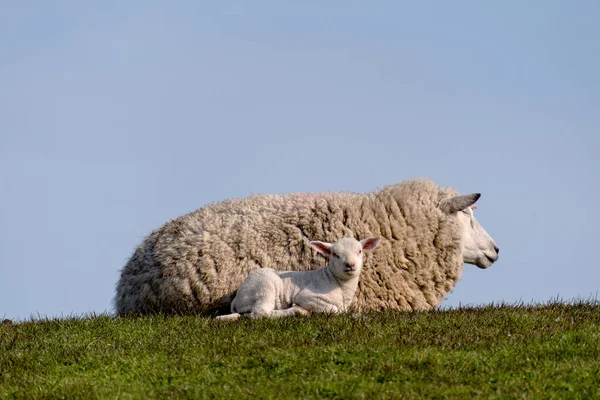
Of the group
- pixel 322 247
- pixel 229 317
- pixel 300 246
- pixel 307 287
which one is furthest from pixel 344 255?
pixel 229 317

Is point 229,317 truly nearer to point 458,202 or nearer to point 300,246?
point 300,246

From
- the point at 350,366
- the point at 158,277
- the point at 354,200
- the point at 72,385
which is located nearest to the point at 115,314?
the point at 158,277

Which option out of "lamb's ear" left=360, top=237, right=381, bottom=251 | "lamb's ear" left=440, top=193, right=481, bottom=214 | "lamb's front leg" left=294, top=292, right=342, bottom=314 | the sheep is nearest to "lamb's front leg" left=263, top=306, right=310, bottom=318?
the sheep

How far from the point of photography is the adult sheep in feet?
47.0

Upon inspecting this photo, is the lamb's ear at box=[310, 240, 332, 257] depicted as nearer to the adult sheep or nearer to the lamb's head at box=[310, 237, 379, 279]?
the lamb's head at box=[310, 237, 379, 279]

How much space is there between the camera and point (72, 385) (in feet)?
33.1

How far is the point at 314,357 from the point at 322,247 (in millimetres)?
3597

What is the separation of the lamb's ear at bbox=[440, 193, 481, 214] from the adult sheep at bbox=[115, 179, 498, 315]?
0.05 feet

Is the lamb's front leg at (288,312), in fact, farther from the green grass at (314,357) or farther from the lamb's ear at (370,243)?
the lamb's ear at (370,243)

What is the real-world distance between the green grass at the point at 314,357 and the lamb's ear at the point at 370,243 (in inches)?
40.4

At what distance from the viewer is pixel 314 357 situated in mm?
10297

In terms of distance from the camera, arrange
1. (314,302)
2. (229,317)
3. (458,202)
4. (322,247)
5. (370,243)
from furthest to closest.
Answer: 1. (458,202)
2. (370,243)
3. (322,247)
4. (314,302)
5. (229,317)

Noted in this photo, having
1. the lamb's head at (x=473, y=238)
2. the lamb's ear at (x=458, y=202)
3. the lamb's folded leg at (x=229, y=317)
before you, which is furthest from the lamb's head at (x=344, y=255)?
the lamb's head at (x=473, y=238)

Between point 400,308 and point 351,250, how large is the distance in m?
1.89
